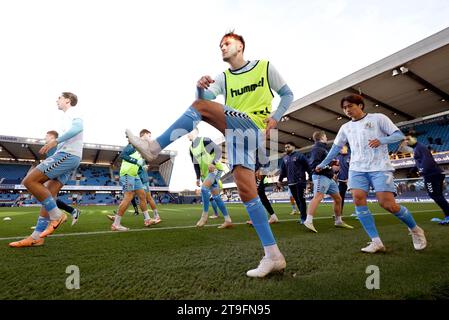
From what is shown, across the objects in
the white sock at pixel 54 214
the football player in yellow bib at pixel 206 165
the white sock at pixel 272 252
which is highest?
the football player in yellow bib at pixel 206 165

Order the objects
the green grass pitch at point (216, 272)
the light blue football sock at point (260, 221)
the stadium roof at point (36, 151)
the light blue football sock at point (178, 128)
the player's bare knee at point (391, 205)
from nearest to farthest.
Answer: the green grass pitch at point (216, 272) → the light blue football sock at point (178, 128) → the light blue football sock at point (260, 221) → the player's bare knee at point (391, 205) → the stadium roof at point (36, 151)

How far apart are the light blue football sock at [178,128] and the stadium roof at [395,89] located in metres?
17.0

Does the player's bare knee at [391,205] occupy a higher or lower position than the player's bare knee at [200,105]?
lower

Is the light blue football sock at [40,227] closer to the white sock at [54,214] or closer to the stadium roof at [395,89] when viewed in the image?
the white sock at [54,214]

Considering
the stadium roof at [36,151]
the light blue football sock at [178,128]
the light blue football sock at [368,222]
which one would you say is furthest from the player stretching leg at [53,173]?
the stadium roof at [36,151]

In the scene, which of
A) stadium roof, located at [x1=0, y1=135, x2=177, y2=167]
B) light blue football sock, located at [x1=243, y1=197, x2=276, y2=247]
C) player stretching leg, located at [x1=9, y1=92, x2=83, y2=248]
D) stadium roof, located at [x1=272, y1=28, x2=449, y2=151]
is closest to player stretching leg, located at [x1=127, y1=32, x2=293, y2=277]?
light blue football sock, located at [x1=243, y1=197, x2=276, y2=247]

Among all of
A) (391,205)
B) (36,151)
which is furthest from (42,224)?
(36,151)

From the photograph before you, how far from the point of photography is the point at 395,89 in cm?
1866

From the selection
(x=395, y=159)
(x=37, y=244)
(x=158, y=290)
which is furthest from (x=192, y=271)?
(x=395, y=159)

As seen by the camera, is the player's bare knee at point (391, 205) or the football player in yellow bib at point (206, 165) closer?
the player's bare knee at point (391, 205)

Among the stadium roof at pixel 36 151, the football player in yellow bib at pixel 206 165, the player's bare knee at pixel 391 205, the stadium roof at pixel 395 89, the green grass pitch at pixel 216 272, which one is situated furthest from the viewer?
the stadium roof at pixel 36 151

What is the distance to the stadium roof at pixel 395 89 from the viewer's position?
14.6 m

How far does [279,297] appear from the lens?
4.50 feet
